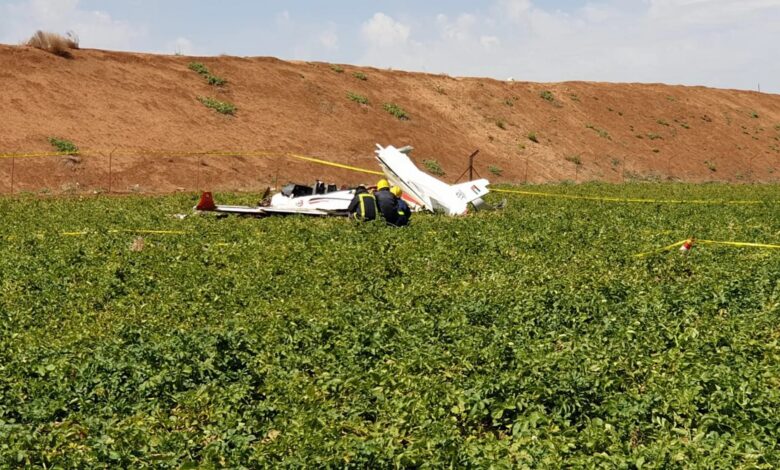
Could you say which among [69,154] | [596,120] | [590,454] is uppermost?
[596,120]

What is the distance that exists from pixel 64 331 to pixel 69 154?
1242 inches

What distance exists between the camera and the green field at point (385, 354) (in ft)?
26.4

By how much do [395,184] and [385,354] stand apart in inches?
708

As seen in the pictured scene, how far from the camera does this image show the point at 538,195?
39.0 m

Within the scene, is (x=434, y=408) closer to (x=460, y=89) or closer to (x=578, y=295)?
(x=578, y=295)

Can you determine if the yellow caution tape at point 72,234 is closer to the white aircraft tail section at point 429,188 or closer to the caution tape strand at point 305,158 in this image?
the white aircraft tail section at point 429,188

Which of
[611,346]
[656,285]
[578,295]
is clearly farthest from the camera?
[656,285]

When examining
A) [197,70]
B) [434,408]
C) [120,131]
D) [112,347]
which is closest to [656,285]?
[434,408]

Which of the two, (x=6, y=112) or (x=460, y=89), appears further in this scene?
(x=460, y=89)

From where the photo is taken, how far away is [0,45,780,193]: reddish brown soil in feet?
144

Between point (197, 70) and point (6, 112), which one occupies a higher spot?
point (197, 70)

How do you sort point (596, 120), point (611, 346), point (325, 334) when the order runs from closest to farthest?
1. point (611, 346)
2. point (325, 334)
3. point (596, 120)

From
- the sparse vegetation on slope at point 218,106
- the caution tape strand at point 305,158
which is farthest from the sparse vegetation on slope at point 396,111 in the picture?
the caution tape strand at point 305,158

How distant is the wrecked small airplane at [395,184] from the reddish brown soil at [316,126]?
52.3 feet
